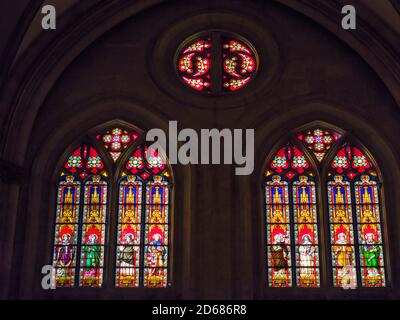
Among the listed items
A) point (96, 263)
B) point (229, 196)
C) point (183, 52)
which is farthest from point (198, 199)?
point (183, 52)

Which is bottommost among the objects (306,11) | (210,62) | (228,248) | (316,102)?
(228,248)

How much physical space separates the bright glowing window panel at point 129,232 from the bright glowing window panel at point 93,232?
13.1 inches

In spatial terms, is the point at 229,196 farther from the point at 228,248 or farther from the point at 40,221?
the point at 40,221

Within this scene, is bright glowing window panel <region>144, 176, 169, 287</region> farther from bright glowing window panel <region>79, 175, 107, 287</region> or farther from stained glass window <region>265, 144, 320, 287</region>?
stained glass window <region>265, 144, 320, 287</region>

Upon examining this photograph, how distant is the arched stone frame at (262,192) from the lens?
508 inches

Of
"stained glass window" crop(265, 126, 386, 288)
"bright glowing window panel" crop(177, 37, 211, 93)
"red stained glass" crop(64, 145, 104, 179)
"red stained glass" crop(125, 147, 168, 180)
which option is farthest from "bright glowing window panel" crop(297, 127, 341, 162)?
"red stained glass" crop(64, 145, 104, 179)

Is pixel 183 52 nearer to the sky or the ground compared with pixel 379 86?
nearer to the sky

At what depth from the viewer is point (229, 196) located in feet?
43.4

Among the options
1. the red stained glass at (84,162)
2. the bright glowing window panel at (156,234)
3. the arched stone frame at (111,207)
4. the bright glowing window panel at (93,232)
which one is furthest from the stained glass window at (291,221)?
the red stained glass at (84,162)

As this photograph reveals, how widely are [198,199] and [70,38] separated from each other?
4347mm

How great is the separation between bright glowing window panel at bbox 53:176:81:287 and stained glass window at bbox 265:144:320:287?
3.80 m

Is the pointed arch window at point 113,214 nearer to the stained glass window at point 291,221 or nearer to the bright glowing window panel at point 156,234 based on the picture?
the bright glowing window panel at point 156,234

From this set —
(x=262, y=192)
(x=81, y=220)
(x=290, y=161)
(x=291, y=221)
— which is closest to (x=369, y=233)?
(x=291, y=221)

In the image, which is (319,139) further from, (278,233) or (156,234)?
(156,234)
